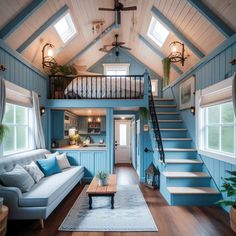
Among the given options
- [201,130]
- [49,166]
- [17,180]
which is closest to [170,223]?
[201,130]

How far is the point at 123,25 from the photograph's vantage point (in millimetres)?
6777

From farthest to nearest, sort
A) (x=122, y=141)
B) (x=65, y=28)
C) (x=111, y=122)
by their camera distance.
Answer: (x=122, y=141), (x=111, y=122), (x=65, y=28)

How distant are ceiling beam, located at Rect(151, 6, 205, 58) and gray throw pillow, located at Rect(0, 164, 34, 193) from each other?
4393 mm

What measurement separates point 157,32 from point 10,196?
5.69m

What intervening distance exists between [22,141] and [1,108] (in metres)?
1.49

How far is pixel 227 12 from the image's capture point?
3342 mm

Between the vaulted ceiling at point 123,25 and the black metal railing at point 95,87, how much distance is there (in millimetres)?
901

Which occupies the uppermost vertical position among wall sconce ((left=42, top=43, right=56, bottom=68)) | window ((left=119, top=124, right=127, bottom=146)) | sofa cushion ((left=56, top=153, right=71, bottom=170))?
wall sconce ((left=42, top=43, right=56, bottom=68))

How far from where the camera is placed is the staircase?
12.9ft

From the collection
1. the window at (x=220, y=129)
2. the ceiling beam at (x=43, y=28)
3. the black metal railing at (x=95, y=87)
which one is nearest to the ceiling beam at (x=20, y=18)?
the ceiling beam at (x=43, y=28)

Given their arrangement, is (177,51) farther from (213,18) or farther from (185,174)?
(185,174)

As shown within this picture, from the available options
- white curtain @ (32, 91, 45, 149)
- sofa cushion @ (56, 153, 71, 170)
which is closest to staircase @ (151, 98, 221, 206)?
sofa cushion @ (56, 153, 71, 170)

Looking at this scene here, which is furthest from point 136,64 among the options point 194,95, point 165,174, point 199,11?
point 165,174

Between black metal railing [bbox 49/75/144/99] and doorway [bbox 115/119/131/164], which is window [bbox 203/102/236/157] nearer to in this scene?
black metal railing [bbox 49/75/144/99]
